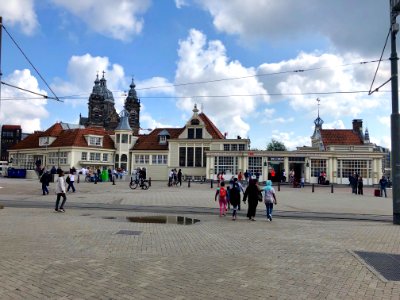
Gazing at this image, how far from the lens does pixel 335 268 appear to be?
7.45 m

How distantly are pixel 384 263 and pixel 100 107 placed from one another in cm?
10835

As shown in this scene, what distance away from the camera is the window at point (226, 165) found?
51.8 metres

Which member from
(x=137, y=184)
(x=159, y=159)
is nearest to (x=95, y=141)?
(x=159, y=159)

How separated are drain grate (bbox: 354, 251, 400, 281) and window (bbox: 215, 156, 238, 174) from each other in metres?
42.7

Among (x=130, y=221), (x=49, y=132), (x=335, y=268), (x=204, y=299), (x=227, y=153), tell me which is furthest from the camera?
(x=49, y=132)

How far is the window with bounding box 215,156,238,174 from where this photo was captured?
51.8 metres

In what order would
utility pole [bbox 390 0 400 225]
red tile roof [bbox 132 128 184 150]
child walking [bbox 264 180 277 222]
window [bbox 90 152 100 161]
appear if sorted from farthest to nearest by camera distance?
red tile roof [bbox 132 128 184 150], window [bbox 90 152 100 161], child walking [bbox 264 180 277 222], utility pole [bbox 390 0 400 225]

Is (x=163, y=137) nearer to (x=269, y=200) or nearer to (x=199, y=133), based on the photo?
(x=199, y=133)

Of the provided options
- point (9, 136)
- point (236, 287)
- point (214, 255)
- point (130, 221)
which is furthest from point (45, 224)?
point (9, 136)

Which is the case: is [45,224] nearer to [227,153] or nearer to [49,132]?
[227,153]

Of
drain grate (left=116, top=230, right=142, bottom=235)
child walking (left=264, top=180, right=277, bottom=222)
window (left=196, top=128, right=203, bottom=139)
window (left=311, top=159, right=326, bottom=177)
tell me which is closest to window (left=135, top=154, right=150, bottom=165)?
window (left=196, top=128, right=203, bottom=139)

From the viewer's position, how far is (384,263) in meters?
7.99

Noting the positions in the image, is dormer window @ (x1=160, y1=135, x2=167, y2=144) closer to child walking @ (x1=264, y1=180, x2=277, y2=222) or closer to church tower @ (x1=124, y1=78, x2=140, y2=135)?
child walking @ (x1=264, y1=180, x2=277, y2=222)

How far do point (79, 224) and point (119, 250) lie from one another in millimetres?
4442
